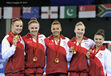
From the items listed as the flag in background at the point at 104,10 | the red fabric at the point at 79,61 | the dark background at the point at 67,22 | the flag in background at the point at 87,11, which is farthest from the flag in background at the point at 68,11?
the red fabric at the point at 79,61

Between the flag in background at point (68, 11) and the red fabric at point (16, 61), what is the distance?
29.4 feet

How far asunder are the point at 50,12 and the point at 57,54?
29.4 ft

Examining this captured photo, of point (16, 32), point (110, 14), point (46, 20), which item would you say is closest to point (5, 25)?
point (46, 20)

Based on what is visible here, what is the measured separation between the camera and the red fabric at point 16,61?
11.3ft

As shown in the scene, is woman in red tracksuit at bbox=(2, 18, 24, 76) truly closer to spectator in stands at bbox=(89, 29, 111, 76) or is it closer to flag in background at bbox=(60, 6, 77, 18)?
spectator in stands at bbox=(89, 29, 111, 76)

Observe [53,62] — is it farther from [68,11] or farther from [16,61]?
[68,11]

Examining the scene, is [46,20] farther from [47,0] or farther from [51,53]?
[51,53]

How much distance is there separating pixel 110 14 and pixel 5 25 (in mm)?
6646

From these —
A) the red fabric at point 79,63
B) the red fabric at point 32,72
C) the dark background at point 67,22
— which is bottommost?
the red fabric at point 32,72

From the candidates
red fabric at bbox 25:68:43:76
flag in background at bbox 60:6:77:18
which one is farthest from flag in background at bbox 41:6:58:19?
red fabric at bbox 25:68:43:76

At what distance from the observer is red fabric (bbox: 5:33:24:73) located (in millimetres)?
3456

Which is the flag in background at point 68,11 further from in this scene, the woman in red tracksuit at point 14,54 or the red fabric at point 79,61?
the woman in red tracksuit at point 14,54

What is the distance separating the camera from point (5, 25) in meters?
13.5

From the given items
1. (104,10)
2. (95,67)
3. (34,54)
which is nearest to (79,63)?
(95,67)
